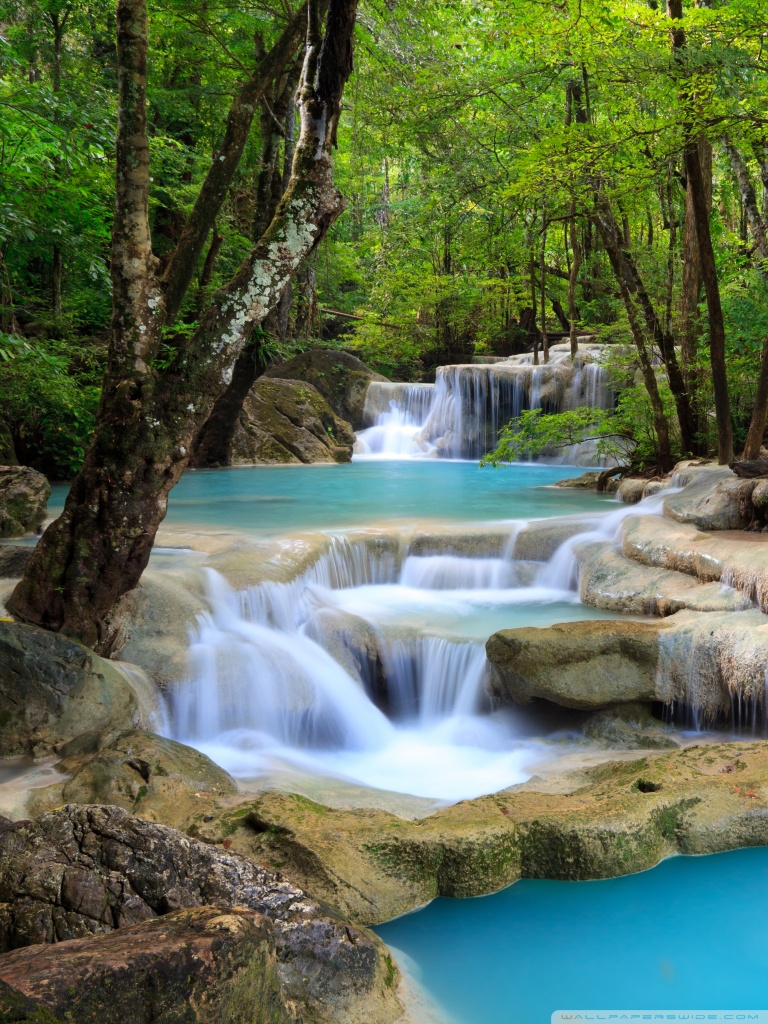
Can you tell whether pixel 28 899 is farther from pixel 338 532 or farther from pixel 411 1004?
pixel 338 532

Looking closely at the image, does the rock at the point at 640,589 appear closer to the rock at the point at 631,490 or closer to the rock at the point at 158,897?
the rock at the point at 631,490

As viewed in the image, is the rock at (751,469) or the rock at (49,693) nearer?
the rock at (49,693)

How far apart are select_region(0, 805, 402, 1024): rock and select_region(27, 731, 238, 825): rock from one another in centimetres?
90

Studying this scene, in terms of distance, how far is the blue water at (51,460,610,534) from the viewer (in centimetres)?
1023

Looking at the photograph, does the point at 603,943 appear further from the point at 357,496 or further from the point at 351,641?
the point at 357,496

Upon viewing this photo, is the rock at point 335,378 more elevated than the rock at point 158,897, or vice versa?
the rock at point 335,378

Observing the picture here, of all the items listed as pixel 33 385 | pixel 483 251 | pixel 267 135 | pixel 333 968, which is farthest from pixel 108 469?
pixel 483 251

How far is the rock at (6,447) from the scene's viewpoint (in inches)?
458

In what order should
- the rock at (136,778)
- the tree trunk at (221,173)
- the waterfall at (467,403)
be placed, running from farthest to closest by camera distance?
the waterfall at (467,403) → the tree trunk at (221,173) → the rock at (136,778)

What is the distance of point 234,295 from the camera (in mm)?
5254

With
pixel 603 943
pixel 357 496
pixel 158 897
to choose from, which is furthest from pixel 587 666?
pixel 357 496

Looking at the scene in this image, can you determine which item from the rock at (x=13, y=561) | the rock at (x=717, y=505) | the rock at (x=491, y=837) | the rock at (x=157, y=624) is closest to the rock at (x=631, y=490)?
the rock at (x=717, y=505)

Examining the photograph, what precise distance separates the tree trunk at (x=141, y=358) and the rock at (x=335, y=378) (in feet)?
54.5

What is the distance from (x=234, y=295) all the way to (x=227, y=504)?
258 inches
